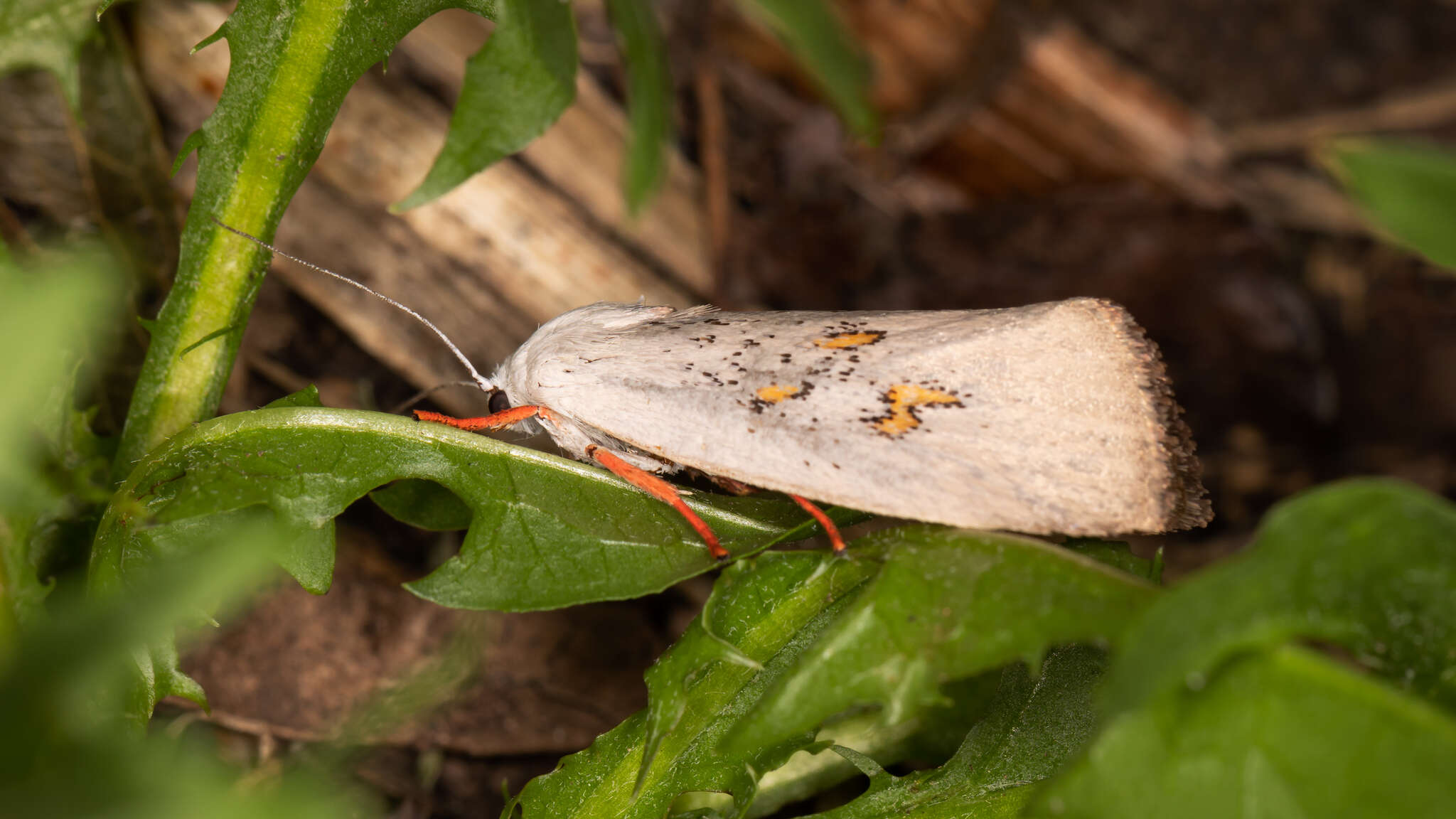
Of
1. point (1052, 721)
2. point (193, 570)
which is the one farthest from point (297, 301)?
point (1052, 721)

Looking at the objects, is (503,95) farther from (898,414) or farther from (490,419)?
(898,414)

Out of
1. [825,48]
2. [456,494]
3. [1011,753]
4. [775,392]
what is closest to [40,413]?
[456,494]

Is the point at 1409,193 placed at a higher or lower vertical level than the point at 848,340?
higher

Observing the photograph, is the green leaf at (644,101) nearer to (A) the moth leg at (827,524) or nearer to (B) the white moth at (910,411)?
(B) the white moth at (910,411)

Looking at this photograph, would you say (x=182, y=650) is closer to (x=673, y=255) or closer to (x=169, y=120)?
(x=169, y=120)

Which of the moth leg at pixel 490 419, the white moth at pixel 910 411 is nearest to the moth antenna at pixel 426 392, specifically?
the moth leg at pixel 490 419
